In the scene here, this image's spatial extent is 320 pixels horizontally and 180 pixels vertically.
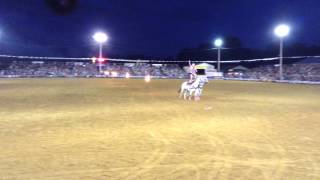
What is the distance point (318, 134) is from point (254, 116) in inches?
158

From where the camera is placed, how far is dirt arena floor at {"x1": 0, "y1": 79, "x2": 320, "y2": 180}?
771cm

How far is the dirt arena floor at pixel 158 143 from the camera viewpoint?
7.71 m

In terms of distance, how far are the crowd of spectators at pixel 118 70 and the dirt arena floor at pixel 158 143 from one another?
3752 centimetres

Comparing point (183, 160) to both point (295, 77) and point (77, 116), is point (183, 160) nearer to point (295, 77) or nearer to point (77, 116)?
point (77, 116)

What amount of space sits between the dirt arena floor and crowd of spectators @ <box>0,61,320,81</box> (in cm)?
3752

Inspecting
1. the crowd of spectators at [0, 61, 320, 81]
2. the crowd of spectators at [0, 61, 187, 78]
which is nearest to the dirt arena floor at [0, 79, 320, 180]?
the crowd of spectators at [0, 61, 320, 81]

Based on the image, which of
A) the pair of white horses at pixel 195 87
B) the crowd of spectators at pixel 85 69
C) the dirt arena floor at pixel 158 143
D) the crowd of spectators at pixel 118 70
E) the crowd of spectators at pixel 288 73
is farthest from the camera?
the crowd of spectators at pixel 85 69

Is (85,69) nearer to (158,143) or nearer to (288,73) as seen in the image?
(288,73)

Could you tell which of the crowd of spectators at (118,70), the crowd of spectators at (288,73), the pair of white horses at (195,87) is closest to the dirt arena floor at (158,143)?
the pair of white horses at (195,87)

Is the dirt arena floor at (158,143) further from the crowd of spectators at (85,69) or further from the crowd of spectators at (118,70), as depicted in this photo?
the crowd of spectators at (85,69)

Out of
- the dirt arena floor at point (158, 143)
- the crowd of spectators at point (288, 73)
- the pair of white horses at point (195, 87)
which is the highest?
the crowd of spectators at point (288, 73)


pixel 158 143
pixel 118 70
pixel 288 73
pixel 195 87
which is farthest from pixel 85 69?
pixel 158 143

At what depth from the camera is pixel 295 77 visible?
1959 inches

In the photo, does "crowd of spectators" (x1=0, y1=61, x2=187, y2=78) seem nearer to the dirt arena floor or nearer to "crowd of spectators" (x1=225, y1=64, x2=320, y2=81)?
"crowd of spectators" (x1=225, y1=64, x2=320, y2=81)
